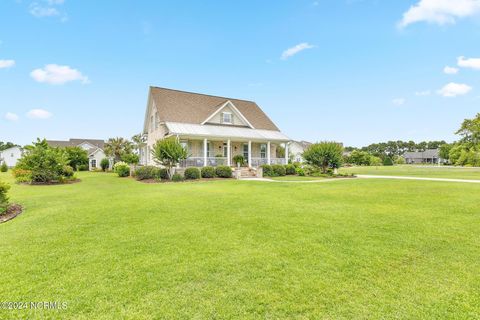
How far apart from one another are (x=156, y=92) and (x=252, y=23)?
12.2 metres

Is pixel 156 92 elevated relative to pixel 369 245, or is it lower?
elevated

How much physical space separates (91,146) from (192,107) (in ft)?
143

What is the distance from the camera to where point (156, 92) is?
1015 inches

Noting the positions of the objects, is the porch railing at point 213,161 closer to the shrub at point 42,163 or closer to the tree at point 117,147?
the shrub at point 42,163

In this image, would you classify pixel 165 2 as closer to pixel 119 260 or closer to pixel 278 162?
pixel 278 162

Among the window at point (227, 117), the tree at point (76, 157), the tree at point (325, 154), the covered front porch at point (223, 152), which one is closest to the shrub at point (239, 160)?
the covered front porch at point (223, 152)

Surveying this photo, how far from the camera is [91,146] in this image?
188 feet

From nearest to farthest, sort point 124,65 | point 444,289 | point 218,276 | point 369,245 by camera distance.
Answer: point 444,289, point 218,276, point 369,245, point 124,65

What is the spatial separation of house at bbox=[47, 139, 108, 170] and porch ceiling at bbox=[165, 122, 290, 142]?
2719 cm

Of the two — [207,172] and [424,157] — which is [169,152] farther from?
[424,157]

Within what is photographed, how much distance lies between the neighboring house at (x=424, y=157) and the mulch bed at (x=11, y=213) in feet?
362

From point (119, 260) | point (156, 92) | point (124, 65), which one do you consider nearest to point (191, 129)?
point (156, 92)

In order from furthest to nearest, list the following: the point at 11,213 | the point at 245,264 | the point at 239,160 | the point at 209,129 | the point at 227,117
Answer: the point at 227,117 → the point at 239,160 → the point at 209,129 → the point at 11,213 → the point at 245,264

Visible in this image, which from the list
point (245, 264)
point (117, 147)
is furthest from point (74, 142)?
point (245, 264)
